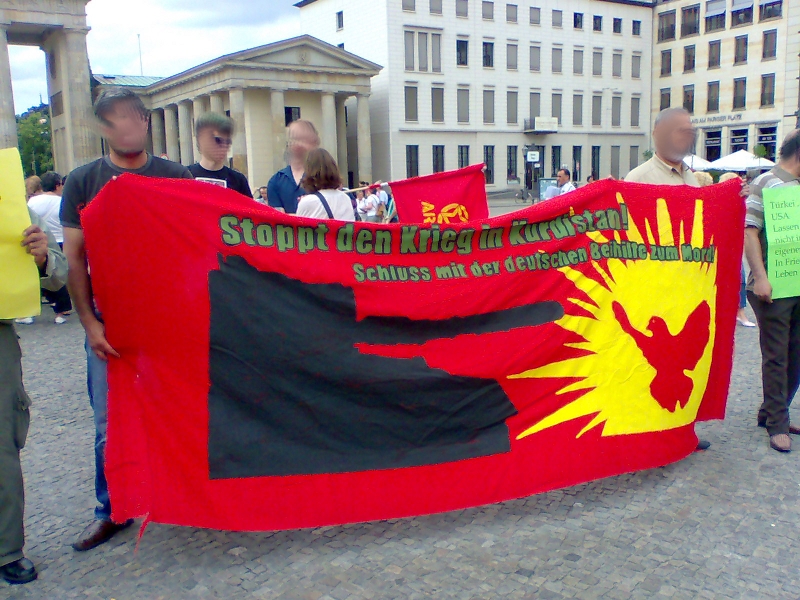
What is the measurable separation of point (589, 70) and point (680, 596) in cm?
6822

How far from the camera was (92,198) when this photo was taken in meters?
3.44

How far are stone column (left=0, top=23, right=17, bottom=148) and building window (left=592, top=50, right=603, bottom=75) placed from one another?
4755 centimetres

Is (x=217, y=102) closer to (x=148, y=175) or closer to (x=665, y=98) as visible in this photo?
(x=665, y=98)

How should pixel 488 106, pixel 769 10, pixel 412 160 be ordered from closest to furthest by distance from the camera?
pixel 769 10 → pixel 412 160 → pixel 488 106

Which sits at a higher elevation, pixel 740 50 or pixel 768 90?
pixel 740 50

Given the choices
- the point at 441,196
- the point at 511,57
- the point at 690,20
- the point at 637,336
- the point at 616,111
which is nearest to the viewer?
the point at 637,336

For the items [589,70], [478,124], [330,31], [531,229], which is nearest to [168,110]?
[330,31]

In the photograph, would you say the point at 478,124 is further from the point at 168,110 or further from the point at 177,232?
the point at 177,232

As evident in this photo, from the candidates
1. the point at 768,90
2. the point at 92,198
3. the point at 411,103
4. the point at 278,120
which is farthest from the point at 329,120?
the point at 92,198

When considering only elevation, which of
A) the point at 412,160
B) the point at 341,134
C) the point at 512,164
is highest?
the point at 341,134

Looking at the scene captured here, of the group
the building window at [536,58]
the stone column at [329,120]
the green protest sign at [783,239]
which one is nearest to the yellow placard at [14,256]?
the green protest sign at [783,239]

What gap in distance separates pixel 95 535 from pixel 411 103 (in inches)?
2232

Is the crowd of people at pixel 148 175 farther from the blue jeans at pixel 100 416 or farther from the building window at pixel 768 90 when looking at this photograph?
the building window at pixel 768 90

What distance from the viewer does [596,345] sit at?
4.05 m
